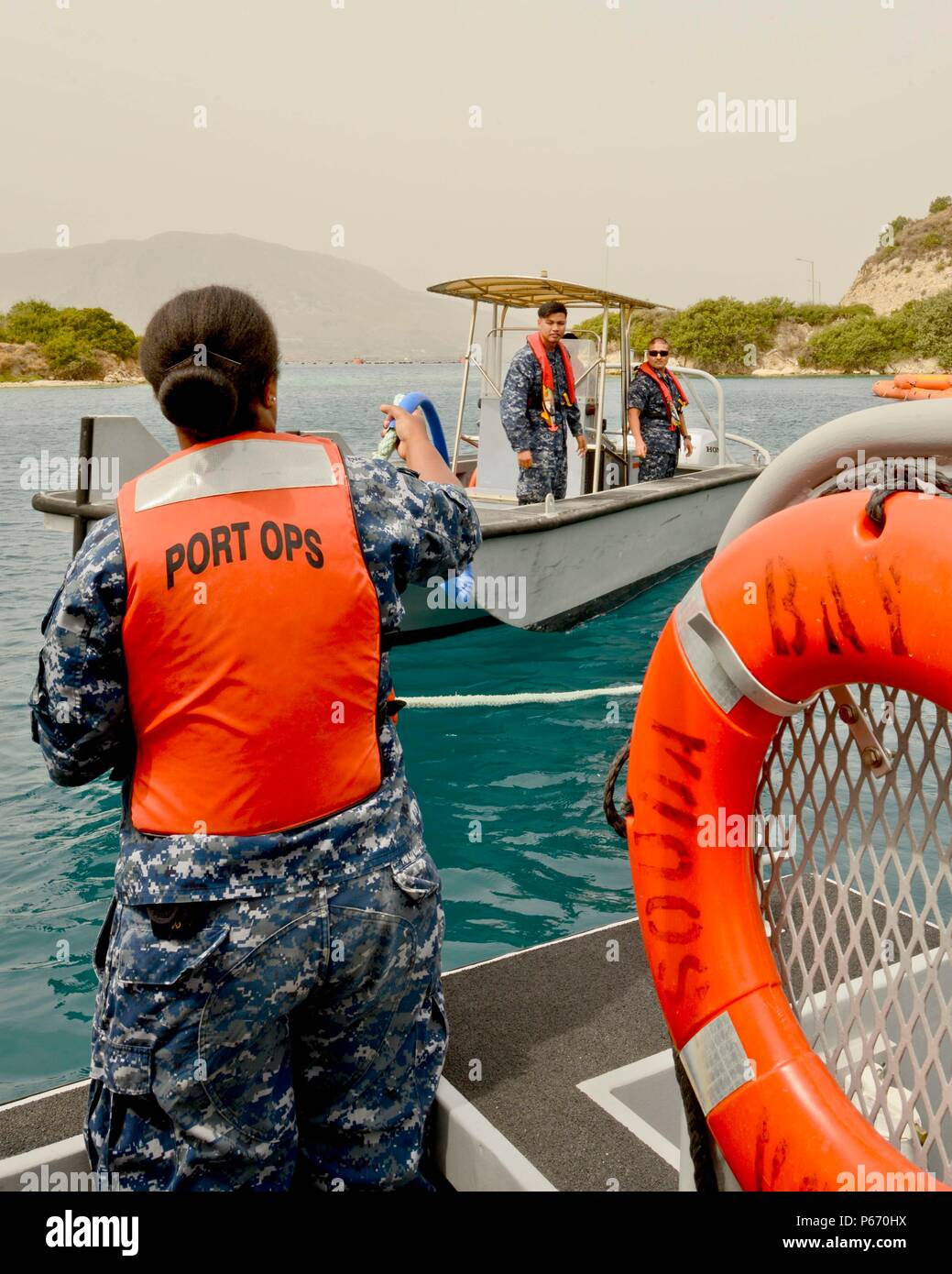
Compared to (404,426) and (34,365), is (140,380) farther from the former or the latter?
(404,426)

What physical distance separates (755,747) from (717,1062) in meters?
0.42

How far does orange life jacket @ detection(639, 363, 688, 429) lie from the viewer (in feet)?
30.5

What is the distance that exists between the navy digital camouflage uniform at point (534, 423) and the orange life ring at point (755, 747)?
6540 millimetres

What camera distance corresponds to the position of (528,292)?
912 cm

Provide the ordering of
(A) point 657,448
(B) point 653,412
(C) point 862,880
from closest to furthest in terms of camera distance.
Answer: (C) point 862,880, (B) point 653,412, (A) point 657,448

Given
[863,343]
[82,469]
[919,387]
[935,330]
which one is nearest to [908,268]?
[863,343]

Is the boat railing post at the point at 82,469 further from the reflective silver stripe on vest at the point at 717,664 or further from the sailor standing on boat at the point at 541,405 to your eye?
the reflective silver stripe on vest at the point at 717,664

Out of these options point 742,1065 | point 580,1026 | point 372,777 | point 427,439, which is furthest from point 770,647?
point 580,1026

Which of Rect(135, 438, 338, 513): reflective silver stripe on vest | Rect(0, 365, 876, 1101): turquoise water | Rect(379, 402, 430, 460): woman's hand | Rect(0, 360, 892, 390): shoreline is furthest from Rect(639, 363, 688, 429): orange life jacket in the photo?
Rect(0, 360, 892, 390): shoreline

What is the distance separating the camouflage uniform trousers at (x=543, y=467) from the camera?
798 centimetres

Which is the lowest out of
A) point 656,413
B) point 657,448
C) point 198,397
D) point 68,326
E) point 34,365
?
point 198,397

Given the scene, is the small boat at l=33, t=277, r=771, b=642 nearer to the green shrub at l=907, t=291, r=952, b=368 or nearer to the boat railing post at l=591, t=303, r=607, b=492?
the boat railing post at l=591, t=303, r=607, b=492

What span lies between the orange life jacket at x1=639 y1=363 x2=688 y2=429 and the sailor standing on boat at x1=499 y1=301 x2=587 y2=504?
1420 mm

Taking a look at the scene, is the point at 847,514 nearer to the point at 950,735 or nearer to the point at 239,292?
the point at 950,735
